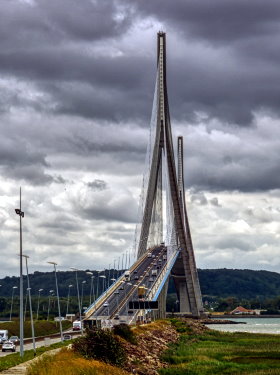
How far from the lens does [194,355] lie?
58.4 m

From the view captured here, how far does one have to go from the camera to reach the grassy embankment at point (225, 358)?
156ft

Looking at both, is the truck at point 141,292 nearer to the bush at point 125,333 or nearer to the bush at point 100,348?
the bush at point 125,333

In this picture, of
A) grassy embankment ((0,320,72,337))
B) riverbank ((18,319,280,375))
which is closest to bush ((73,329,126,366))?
riverbank ((18,319,280,375))

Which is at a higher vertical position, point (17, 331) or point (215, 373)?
point (17, 331)

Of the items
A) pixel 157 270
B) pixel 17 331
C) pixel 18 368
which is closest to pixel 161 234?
pixel 157 270

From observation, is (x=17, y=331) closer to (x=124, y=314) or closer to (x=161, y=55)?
(x=124, y=314)

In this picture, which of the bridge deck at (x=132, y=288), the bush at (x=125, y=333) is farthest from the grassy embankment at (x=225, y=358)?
the bridge deck at (x=132, y=288)

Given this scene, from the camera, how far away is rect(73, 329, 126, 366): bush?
38.9 metres

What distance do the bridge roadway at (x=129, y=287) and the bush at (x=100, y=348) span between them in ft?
171

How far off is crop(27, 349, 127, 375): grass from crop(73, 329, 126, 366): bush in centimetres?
162

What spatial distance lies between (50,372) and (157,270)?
100 m

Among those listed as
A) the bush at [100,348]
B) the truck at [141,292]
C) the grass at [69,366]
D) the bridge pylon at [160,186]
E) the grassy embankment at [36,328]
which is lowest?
the grass at [69,366]

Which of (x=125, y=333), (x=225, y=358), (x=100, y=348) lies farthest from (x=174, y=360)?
(x=100, y=348)

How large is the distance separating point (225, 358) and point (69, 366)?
90.6ft
